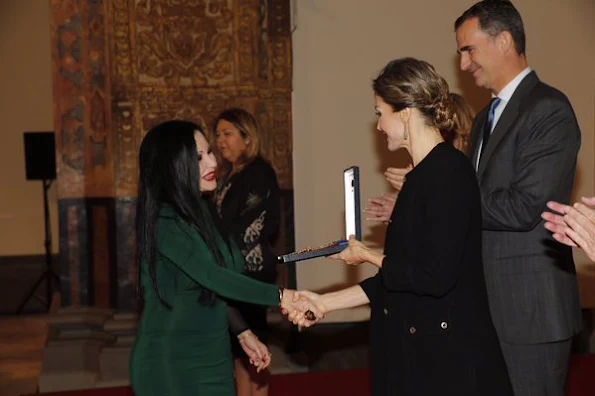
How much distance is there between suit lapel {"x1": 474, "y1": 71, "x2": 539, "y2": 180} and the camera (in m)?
3.74

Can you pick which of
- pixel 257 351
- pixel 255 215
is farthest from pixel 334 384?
pixel 257 351

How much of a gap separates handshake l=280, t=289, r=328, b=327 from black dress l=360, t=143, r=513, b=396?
570mm

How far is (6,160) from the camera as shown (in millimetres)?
13922

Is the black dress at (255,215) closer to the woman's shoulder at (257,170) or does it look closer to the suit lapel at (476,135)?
the woman's shoulder at (257,170)

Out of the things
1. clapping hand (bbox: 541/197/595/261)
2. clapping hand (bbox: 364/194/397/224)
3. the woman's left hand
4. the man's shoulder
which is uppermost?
the man's shoulder

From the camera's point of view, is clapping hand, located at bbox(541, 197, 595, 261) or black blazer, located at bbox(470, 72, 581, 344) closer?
clapping hand, located at bbox(541, 197, 595, 261)

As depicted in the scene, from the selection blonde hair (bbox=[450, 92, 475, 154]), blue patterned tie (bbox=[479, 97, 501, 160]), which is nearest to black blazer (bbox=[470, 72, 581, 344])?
blue patterned tie (bbox=[479, 97, 501, 160])

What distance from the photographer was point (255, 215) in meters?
5.47

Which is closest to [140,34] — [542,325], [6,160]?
[542,325]

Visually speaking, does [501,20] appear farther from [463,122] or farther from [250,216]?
[250,216]

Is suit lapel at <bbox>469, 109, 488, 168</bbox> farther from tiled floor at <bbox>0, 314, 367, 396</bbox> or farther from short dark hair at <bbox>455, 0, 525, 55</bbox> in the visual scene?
tiled floor at <bbox>0, 314, 367, 396</bbox>

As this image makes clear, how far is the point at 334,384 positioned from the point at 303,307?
316 cm

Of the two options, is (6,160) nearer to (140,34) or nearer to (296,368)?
(140,34)

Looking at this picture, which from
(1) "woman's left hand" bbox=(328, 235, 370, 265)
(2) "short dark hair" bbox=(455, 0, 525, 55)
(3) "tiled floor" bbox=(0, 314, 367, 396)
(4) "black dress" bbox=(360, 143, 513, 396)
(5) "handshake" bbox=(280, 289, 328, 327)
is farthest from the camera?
(3) "tiled floor" bbox=(0, 314, 367, 396)
